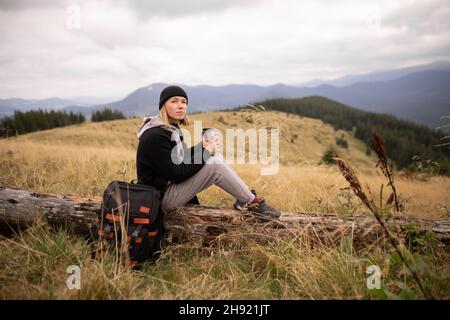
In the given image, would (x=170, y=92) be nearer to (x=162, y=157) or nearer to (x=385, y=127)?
(x=162, y=157)

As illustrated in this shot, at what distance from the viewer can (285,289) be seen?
224cm

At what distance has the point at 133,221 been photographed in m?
2.77

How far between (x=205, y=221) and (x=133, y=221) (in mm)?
730

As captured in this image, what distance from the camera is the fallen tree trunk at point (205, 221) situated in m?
2.87

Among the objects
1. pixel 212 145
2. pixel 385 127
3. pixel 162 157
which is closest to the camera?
pixel 162 157

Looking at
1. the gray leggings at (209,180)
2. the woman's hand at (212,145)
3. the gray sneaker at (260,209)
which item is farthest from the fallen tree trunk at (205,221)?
the woman's hand at (212,145)

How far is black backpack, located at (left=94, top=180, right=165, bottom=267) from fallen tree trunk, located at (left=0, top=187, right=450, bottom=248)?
0.29 metres

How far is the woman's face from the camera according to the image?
11.2ft

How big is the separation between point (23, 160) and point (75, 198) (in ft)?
16.2

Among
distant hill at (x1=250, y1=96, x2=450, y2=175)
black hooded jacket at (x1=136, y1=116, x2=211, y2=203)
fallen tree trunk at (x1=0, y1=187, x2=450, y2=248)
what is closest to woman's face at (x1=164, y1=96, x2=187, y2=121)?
black hooded jacket at (x1=136, y1=116, x2=211, y2=203)

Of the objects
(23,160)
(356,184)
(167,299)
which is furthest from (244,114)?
(23,160)

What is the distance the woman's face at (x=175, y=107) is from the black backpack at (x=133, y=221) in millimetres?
954

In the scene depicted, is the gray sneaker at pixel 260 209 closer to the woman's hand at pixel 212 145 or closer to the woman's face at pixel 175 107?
the woman's hand at pixel 212 145

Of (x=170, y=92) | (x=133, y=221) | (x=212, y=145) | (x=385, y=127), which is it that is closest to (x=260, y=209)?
(x=212, y=145)
